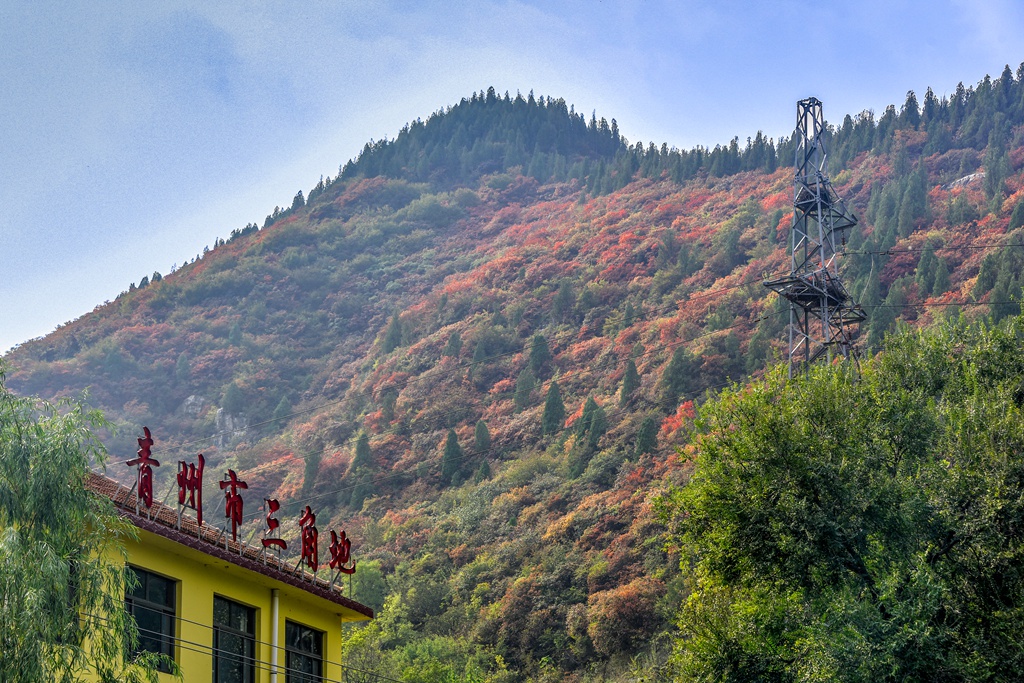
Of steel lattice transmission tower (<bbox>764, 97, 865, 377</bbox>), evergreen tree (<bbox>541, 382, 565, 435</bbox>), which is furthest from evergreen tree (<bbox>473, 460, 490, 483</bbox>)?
steel lattice transmission tower (<bbox>764, 97, 865, 377</bbox>)

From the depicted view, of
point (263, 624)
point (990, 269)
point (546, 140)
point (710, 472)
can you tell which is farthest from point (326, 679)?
point (546, 140)

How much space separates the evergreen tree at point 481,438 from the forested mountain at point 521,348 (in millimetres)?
201

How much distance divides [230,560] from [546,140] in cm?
18318

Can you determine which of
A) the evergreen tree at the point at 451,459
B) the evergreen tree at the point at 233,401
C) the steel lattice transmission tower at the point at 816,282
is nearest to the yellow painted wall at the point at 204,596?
the steel lattice transmission tower at the point at 816,282

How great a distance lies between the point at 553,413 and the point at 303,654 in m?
A: 62.6

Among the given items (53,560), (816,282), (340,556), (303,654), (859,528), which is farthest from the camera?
(816,282)

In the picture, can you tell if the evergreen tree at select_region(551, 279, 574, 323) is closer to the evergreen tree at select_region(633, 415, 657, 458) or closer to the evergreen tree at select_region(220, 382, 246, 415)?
the evergreen tree at select_region(633, 415, 657, 458)

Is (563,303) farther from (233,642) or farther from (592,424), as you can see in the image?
(233,642)

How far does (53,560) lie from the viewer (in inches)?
539

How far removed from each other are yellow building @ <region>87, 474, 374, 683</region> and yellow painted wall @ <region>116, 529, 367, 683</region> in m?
0.02

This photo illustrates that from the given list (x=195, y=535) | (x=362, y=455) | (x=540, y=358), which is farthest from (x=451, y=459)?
(x=195, y=535)

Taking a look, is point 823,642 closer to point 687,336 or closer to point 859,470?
point 859,470

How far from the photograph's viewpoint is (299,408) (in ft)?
388

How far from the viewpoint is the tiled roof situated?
19.4m
